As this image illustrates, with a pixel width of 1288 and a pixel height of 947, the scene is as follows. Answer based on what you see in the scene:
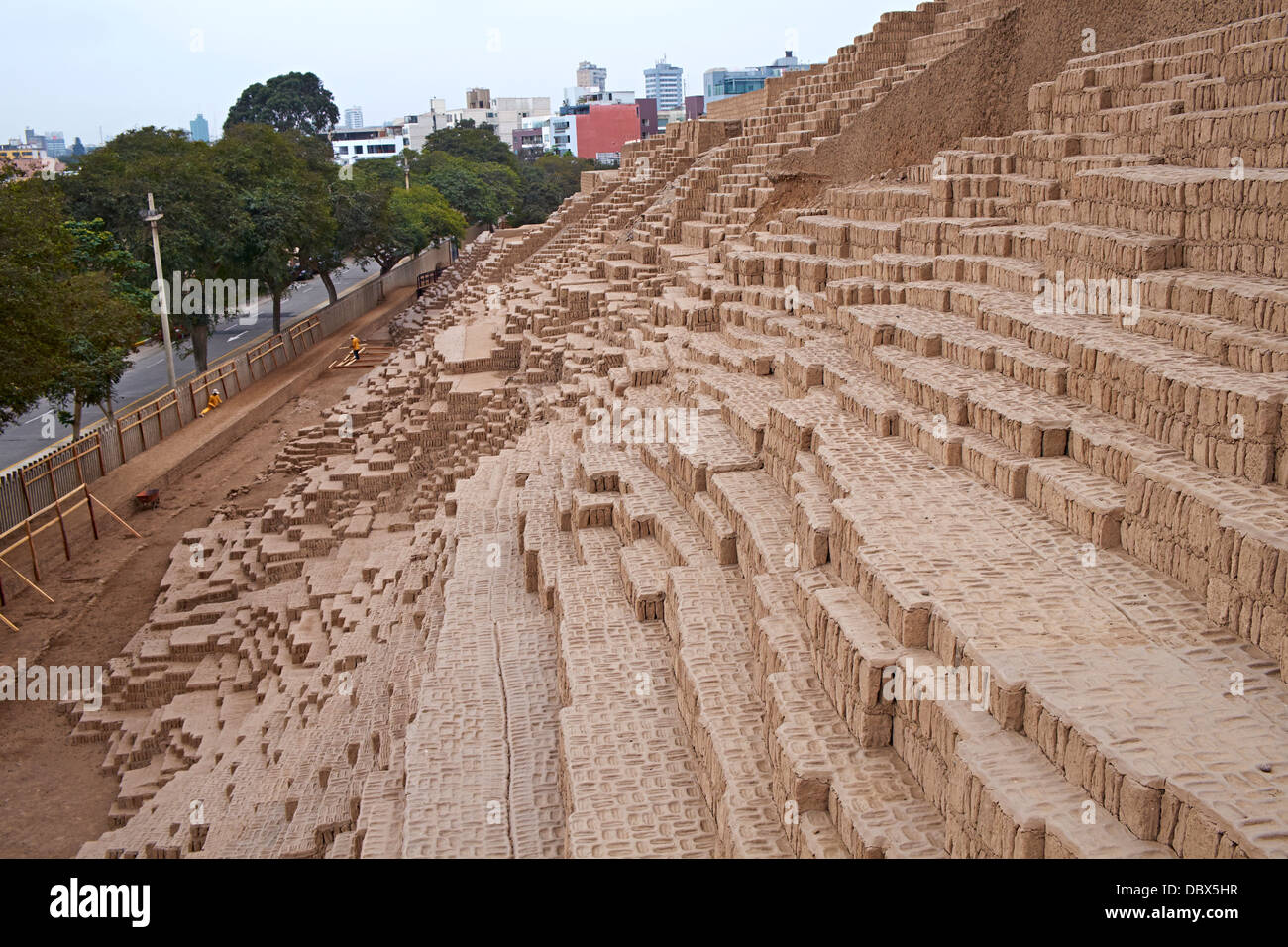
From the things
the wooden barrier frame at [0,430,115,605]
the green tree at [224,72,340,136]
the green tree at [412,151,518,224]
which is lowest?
the wooden barrier frame at [0,430,115,605]

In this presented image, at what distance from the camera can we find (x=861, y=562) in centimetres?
539

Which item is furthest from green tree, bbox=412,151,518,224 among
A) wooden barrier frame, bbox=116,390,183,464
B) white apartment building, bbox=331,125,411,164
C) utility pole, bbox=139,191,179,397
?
white apartment building, bbox=331,125,411,164

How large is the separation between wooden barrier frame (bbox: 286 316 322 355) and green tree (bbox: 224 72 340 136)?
31.2m

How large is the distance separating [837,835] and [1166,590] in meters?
1.84

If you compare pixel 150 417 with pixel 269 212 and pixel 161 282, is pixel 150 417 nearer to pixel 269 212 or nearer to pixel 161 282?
pixel 161 282

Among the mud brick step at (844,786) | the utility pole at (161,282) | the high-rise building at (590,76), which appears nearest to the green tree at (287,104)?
the utility pole at (161,282)

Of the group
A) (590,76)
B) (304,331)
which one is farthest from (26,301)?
(590,76)

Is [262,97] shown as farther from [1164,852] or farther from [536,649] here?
[1164,852]

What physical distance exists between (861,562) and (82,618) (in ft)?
38.1

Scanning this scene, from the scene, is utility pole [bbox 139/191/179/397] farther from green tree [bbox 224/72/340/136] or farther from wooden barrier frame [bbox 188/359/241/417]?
green tree [bbox 224/72/340/136]

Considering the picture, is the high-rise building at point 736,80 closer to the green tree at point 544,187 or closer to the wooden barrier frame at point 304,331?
the green tree at point 544,187

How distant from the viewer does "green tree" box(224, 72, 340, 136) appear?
5772 cm

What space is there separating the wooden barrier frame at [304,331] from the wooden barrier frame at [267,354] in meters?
0.50
